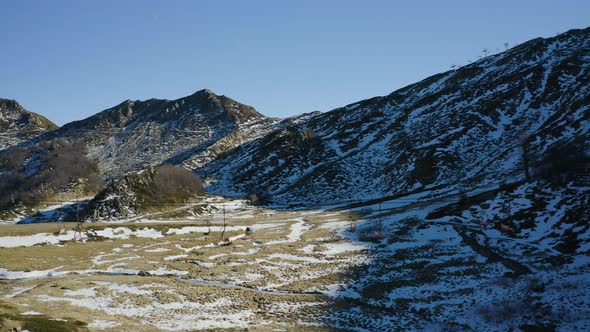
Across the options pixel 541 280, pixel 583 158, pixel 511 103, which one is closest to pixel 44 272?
pixel 541 280

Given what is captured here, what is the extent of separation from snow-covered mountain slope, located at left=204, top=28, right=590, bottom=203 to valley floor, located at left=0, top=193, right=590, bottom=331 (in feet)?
190

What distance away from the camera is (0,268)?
50.5m

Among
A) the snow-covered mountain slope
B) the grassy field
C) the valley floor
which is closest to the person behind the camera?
the valley floor

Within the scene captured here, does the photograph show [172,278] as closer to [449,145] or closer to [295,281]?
[295,281]

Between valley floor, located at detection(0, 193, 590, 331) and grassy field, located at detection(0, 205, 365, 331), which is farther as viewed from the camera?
grassy field, located at detection(0, 205, 365, 331)

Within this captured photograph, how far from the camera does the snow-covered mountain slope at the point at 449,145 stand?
407 ft

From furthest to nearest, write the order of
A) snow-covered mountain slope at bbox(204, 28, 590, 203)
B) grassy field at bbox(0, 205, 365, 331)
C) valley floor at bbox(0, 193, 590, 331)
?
snow-covered mountain slope at bbox(204, 28, 590, 203) < grassy field at bbox(0, 205, 365, 331) < valley floor at bbox(0, 193, 590, 331)

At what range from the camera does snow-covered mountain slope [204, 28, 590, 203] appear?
12400 cm

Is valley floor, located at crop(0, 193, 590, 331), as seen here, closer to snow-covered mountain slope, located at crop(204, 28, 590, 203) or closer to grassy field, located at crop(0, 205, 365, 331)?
grassy field, located at crop(0, 205, 365, 331)

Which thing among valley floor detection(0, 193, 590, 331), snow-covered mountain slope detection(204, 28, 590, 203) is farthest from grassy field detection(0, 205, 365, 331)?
snow-covered mountain slope detection(204, 28, 590, 203)

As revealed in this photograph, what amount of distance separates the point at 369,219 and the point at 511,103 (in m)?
106

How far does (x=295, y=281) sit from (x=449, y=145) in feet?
383

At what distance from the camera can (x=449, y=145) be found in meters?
147

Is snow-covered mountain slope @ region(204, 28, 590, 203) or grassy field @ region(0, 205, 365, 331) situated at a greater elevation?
snow-covered mountain slope @ region(204, 28, 590, 203)
